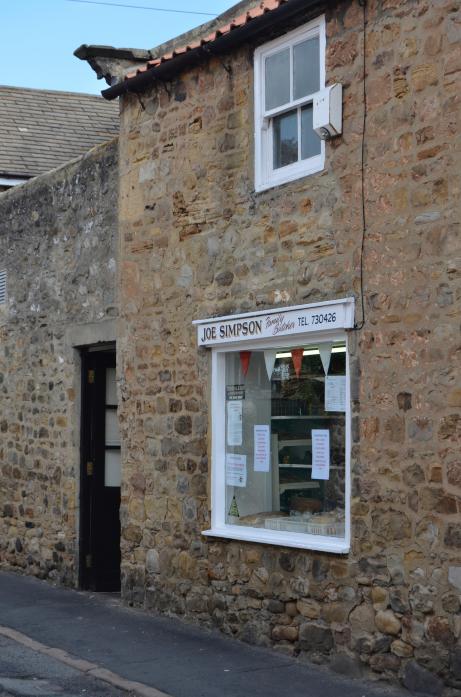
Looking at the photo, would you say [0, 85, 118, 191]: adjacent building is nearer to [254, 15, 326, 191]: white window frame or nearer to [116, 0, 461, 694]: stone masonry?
[116, 0, 461, 694]: stone masonry

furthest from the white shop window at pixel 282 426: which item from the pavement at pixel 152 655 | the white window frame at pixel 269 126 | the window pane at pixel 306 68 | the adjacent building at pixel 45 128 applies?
the adjacent building at pixel 45 128

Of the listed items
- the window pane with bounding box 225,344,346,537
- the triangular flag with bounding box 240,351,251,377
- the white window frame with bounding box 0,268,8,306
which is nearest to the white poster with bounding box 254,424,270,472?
the window pane with bounding box 225,344,346,537

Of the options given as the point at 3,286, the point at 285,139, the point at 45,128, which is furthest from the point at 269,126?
the point at 45,128

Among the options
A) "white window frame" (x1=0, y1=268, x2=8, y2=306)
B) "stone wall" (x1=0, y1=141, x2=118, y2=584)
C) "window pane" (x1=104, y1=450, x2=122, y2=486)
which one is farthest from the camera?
"white window frame" (x1=0, y1=268, x2=8, y2=306)

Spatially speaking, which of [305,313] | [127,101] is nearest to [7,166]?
[127,101]

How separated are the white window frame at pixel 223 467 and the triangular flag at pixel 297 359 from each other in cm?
6

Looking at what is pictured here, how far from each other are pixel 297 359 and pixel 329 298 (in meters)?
0.80

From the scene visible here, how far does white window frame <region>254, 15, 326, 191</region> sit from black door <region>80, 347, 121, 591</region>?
3701 millimetres

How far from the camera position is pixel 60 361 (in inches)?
509

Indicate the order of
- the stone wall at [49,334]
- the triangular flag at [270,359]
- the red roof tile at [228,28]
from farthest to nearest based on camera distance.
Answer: the stone wall at [49,334] < the triangular flag at [270,359] < the red roof tile at [228,28]

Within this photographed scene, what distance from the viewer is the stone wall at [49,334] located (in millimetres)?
12195

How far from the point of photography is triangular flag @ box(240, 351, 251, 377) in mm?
9930

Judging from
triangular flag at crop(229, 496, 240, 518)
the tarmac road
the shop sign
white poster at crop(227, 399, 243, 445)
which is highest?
the shop sign

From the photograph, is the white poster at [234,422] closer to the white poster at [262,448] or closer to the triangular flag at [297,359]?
the white poster at [262,448]
